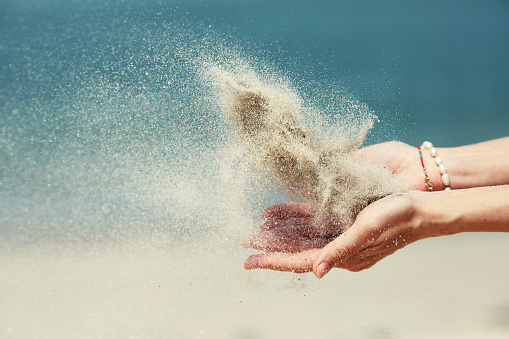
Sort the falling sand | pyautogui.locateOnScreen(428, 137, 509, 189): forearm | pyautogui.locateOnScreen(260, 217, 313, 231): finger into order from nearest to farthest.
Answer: the falling sand, pyautogui.locateOnScreen(260, 217, 313, 231): finger, pyautogui.locateOnScreen(428, 137, 509, 189): forearm

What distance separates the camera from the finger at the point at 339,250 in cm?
59

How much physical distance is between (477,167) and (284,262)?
546 millimetres

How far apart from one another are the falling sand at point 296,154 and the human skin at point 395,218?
0.04 metres

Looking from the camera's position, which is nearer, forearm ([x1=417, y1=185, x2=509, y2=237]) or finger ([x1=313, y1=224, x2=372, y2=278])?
finger ([x1=313, y1=224, x2=372, y2=278])

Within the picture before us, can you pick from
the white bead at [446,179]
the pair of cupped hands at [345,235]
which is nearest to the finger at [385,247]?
the pair of cupped hands at [345,235]

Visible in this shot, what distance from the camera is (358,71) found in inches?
52.4

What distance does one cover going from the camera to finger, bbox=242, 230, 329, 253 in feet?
2.36

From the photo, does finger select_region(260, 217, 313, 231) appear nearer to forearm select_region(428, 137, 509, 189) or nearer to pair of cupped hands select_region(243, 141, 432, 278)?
pair of cupped hands select_region(243, 141, 432, 278)

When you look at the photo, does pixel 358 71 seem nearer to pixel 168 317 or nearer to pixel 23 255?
pixel 168 317

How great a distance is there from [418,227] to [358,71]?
76 cm

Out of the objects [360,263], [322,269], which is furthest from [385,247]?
[322,269]

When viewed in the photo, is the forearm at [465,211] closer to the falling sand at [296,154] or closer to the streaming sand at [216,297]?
the falling sand at [296,154]

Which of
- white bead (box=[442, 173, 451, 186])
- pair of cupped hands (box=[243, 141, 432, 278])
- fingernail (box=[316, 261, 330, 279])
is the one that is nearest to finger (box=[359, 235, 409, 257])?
pair of cupped hands (box=[243, 141, 432, 278])

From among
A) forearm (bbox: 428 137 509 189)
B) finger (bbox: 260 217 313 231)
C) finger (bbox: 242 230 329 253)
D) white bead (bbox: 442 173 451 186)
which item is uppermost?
forearm (bbox: 428 137 509 189)
